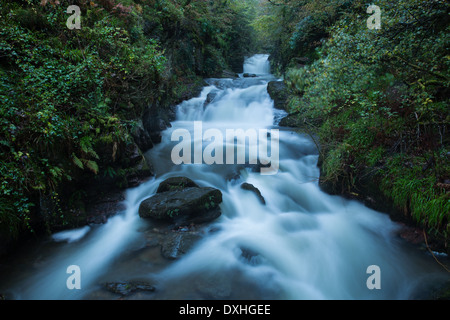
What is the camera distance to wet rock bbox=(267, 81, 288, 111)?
33.2ft

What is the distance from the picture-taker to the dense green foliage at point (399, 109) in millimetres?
3623

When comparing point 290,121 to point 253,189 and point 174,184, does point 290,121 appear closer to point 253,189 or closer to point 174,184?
point 253,189

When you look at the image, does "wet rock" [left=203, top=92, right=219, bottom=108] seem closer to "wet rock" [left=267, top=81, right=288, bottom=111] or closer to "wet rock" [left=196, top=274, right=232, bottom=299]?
"wet rock" [left=267, top=81, right=288, bottom=111]

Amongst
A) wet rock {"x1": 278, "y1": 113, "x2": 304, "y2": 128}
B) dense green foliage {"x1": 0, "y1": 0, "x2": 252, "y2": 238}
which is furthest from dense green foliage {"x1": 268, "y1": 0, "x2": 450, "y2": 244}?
dense green foliage {"x1": 0, "y1": 0, "x2": 252, "y2": 238}

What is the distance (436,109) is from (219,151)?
4853mm

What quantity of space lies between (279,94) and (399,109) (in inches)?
246

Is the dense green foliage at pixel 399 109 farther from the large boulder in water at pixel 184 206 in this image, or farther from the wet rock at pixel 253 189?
the large boulder in water at pixel 184 206

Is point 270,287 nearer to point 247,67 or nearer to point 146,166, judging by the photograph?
point 146,166

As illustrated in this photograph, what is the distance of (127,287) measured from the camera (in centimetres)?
308

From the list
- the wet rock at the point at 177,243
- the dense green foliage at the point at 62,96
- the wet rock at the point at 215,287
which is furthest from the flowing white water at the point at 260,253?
the dense green foliage at the point at 62,96

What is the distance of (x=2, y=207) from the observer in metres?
3.05

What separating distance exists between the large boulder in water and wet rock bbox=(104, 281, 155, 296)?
1.30 meters

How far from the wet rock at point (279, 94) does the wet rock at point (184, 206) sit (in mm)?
6757
